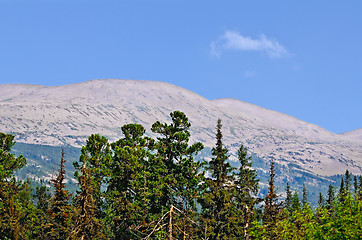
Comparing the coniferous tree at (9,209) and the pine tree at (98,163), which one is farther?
the coniferous tree at (9,209)

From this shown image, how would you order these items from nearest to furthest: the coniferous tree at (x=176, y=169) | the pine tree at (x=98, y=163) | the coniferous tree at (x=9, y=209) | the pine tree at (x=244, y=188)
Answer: the coniferous tree at (x=176, y=169) < the pine tree at (x=244, y=188) < the pine tree at (x=98, y=163) < the coniferous tree at (x=9, y=209)

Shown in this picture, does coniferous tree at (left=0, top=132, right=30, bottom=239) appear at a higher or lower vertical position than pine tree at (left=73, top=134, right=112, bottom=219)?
lower

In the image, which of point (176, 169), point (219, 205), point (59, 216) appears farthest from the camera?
point (176, 169)

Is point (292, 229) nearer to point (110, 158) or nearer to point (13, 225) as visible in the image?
point (110, 158)

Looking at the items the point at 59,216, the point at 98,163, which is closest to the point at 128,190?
the point at 98,163

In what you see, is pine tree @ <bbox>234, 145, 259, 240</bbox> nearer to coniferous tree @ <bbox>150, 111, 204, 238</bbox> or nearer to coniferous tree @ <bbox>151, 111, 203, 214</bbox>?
coniferous tree @ <bbox>150, 111, 204, 238</bbox>

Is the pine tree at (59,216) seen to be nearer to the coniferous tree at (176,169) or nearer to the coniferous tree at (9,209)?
the coniferous tree at (9,209)

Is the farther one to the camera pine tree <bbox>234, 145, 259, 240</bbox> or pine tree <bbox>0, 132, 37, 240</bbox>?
pine tree <bbox>0, 132, 37, 240</bbox>

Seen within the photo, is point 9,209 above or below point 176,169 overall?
below

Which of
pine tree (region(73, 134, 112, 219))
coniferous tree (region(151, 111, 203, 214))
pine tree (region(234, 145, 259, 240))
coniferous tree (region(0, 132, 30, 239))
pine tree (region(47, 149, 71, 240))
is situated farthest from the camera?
coniferous tree (region(0, 132, 30, 239))

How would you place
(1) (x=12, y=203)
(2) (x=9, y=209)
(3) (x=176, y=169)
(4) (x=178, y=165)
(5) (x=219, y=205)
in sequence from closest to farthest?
(5) (x=219, y=205), (3) (x=176, y=169), (4) (x=178, y=165), (2) (x=9, y=209), (1) (x=12, y=203)

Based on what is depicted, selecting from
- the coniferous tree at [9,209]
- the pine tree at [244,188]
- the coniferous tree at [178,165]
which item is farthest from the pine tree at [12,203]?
the pine tree at [244,188]

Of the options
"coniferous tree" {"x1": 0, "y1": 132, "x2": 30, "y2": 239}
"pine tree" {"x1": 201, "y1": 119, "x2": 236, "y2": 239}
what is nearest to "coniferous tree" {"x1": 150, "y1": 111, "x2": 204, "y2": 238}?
"pine tree" {"x1": 201, "y1": 119, "x2": 236, "y2": 239}

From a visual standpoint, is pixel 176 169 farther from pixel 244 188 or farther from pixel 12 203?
pixel 12 203
